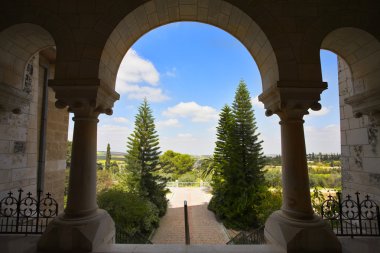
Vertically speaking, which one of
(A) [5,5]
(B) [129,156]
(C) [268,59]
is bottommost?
(B) [129,156]

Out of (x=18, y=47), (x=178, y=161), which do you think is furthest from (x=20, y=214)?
(x=178, y=161)

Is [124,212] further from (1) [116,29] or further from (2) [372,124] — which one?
(2) [372,124]

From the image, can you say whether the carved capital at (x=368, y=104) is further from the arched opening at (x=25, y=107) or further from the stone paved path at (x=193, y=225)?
the stone paved path at (x=193, y=225)

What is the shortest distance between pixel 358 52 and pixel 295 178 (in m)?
2.45

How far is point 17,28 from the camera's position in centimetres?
317

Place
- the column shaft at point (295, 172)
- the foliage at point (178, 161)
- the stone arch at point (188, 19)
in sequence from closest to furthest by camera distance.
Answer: the column shaft at point (295, 172), the stone arch at point (188, 19), the foliage at point (178, 161)

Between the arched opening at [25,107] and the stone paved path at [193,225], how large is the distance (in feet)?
30.0

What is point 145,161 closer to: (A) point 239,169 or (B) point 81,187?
(A) point 239,169

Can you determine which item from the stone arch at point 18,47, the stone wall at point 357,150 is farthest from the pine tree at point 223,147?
the stone arch at point 18,47

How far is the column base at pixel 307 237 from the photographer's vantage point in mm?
2615

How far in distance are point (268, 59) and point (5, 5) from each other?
3.98 meters

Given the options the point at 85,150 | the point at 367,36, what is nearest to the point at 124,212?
the point at 85,150

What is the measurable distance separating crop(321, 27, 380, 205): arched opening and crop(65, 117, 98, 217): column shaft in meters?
3.81

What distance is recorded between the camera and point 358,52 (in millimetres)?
3535
